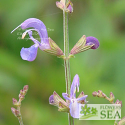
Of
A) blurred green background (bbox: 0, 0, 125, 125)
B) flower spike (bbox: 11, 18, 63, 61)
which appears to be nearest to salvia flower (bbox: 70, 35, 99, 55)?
flower spike (bbox: 11, 18, 63, 61)

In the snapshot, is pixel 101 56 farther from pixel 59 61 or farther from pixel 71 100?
pixel 71 100

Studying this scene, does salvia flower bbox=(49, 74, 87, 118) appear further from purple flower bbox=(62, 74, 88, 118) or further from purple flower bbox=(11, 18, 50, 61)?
purple flower bbox=(11, 18, 50, 61)

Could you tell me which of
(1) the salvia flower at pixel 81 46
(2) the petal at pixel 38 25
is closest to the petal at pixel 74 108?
(1) the salvia flower at pixel 81 46

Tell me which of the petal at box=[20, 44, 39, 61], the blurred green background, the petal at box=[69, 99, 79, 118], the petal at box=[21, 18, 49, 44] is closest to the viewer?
the petal at box=[69, 99, 79, 118]

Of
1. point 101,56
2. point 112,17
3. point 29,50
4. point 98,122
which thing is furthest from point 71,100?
point 112,17

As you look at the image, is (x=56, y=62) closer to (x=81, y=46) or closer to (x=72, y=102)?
(x=81, y=46)

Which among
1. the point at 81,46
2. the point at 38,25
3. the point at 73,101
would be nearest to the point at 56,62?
the point at 38,25
